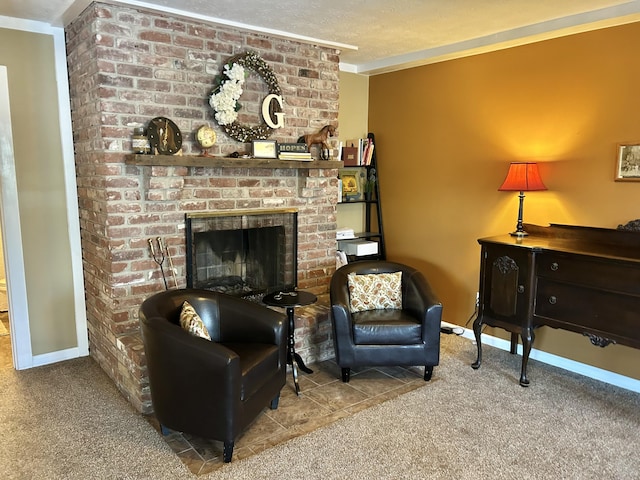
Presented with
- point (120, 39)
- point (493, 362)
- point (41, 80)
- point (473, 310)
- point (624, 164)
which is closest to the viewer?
point (120, 39)

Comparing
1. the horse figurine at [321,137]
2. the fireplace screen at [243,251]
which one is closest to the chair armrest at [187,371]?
the fireplace screen at [243,251]

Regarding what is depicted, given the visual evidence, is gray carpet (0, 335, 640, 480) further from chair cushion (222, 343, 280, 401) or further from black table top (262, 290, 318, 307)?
black table top (262, 290, 318, 307)

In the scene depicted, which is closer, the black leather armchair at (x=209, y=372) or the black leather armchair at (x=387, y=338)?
the black leather armchair at (x=209, y=372)

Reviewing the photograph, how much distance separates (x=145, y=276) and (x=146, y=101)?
1.14 meters

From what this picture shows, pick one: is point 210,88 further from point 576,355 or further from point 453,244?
point 576,355

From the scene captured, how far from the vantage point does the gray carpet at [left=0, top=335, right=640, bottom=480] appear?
7.77 feet

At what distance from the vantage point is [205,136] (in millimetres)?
3295

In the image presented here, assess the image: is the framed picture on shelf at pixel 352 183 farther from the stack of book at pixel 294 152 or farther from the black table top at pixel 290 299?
the black table top at pixel 290 299

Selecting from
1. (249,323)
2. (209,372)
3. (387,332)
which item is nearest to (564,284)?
(387,332)

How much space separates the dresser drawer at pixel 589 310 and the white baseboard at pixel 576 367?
1.97ft

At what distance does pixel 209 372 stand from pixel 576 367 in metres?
2.71

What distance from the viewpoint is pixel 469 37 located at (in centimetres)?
378

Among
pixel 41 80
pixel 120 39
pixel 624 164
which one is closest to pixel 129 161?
pixel 120 39

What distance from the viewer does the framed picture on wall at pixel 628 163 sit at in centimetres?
312
